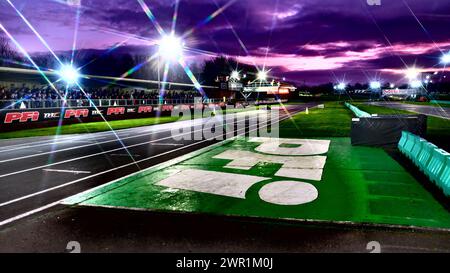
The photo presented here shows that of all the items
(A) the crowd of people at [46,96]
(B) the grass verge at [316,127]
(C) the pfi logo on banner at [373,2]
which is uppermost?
(C) the pfi logo on banner at [373,2]

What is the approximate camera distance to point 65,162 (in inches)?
457

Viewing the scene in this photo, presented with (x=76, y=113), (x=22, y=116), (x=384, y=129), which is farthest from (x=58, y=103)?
(x=384, y=129)

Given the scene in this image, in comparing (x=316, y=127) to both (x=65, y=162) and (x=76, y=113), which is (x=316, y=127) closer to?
(x=65, y=162)

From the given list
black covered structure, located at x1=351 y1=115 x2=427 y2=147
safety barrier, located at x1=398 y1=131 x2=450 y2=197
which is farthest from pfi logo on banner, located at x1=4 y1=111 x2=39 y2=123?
safety barrier, located at x1=398 y1=131 x2=450 y2=197

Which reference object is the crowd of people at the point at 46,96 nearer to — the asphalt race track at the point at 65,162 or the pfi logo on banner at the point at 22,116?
the pfi logo on banner at the point at 22,116

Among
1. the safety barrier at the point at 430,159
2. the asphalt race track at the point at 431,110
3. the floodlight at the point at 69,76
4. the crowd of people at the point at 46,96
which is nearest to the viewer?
the safety barrier at the point at 430,159

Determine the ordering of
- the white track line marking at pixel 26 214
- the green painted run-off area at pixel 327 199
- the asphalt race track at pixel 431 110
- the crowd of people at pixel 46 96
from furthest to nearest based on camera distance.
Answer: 1. the asphalt race track at pixel 431 110
2. the crowd of people at pixel 46 96
3. the green painted run-off area at pixel 327 199
4. the white track line marking at pixel 26 214

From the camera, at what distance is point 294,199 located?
23.7ft

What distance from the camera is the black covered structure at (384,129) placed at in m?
14.4

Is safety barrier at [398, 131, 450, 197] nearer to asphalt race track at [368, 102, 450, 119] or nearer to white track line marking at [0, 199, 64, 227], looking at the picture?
white track line marking at [0, 199, 64, 227]

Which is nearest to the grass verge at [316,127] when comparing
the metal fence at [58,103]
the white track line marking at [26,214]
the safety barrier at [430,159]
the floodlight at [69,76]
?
the safety barrier at [430,159]

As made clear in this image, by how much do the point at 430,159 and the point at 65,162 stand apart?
10.9 m

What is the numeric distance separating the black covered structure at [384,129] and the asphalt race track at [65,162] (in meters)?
6.64
